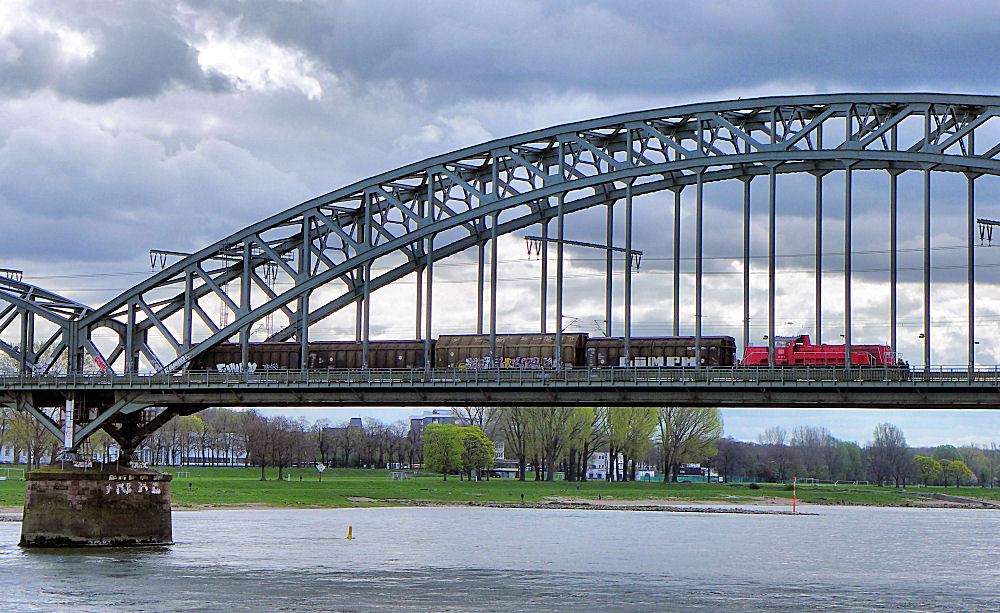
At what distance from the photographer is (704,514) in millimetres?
120688

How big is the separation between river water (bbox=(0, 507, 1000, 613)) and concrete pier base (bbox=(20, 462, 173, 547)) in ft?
4.48

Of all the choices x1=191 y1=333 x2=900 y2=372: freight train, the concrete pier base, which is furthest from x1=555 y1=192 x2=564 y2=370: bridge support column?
the concrete pier base

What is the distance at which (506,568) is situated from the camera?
61.1 metres

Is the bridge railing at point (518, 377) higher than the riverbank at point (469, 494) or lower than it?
higher

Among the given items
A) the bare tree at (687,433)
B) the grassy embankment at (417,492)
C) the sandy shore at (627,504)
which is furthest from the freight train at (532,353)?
the bare tree at (687,433)

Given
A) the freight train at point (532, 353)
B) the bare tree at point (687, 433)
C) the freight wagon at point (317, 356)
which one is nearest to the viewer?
the freight train at point (532, 353)

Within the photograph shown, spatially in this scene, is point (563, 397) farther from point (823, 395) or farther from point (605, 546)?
point (605, 546)

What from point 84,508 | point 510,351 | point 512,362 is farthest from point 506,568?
point 84,508

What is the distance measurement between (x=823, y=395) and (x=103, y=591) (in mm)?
29931

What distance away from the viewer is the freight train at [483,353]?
65500 mm

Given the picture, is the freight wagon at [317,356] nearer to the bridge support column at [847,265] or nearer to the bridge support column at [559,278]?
the bridge support column at [559,278]

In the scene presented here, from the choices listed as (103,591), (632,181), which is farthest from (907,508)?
(103,591)

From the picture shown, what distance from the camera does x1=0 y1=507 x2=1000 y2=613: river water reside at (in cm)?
4791

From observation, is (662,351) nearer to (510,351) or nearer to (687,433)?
(510,351)
